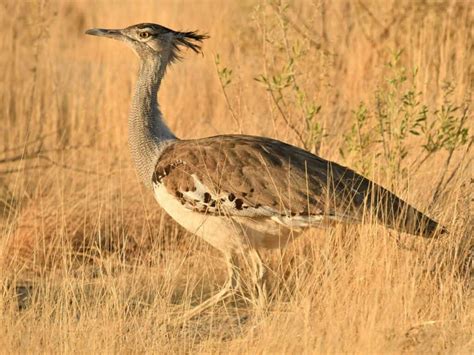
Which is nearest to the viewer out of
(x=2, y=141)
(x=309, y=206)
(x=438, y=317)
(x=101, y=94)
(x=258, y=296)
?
(x=438, y=317)

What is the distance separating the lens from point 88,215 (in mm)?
5645

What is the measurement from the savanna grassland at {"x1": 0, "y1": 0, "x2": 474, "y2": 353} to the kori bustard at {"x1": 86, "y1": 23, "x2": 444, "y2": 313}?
0.17m

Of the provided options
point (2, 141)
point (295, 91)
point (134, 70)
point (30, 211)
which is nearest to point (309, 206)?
point (295, 91)

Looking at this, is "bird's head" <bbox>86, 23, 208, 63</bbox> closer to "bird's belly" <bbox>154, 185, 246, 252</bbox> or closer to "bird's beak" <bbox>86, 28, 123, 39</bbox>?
"bird's beak" <bbox>86, 28, 123, 39</bbox>

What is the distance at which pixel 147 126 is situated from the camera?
4883mm

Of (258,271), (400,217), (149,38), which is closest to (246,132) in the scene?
(149,38)

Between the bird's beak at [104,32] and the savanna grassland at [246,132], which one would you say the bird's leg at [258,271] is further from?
the bird's beak at [104,32]

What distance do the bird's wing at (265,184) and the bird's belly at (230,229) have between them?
0.04m

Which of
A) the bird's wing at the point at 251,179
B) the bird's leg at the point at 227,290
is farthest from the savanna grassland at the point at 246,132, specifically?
the bird's wing at the point at 251,179

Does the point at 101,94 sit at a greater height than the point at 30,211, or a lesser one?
greater

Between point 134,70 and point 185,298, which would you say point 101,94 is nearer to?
point 134,70

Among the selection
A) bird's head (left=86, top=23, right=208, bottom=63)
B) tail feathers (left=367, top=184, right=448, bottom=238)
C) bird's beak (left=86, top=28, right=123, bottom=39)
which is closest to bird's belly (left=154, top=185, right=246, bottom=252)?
tail feathers (left=367, top=184, right=448, bottom=238)

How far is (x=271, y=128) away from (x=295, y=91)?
2.18 feet

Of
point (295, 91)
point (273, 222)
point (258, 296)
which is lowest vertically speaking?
point (258, 296)
